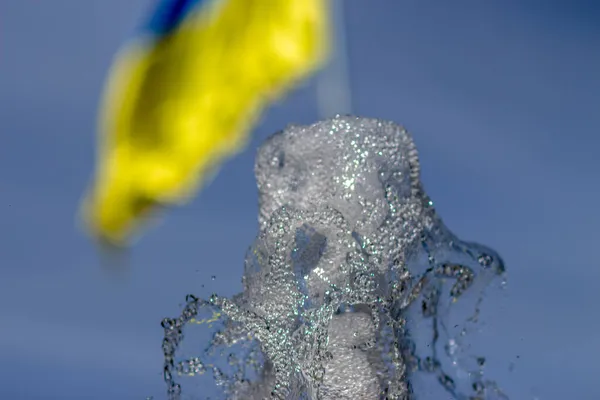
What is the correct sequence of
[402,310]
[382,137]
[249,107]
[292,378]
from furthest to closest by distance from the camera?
[249,107] → [382,137] → [402,310] → [292,378]

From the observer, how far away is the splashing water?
10.8 feet

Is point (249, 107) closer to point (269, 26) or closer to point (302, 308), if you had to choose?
point (269, 26)

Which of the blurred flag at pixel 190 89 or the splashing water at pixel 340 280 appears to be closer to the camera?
the splashing water at pixel 340 280

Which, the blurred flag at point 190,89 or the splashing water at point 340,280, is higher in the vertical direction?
the blurred flag at point 190,89

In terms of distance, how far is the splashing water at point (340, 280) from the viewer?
330cm

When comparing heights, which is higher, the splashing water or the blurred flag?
the blurred flag

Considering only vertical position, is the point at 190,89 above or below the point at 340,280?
above

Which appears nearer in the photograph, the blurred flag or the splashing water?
the splashing water

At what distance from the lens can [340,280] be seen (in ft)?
11.2

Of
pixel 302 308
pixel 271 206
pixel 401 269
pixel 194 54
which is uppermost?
pixel 194 54

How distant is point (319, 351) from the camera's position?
3.24 meters

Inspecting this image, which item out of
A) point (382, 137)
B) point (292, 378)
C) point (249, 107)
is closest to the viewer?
point (292, 378)

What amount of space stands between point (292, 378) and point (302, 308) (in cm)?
27

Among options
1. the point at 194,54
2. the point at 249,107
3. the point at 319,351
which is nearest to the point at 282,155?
the point at 319,351
